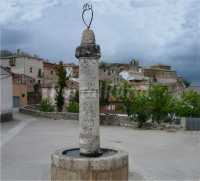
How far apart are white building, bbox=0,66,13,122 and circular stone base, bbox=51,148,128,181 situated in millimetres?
25205

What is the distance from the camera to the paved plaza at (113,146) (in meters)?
15.3

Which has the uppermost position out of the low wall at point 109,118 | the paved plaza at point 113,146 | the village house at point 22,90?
Answer: the village house at point 22,90

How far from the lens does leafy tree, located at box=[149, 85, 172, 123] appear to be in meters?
34.0

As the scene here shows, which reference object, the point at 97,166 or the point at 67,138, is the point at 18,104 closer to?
the point at 67,138

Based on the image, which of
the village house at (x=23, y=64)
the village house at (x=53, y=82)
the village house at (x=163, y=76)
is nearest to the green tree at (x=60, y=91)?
the village house at (x=53, y=82)

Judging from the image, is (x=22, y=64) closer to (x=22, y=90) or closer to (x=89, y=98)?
(x=22, y=90)

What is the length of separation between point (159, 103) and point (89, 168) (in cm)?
2485

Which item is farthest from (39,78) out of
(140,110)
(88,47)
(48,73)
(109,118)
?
(88,47)

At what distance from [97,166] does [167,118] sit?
26.0 metres

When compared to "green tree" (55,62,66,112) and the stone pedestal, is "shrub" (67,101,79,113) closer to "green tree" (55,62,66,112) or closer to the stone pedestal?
"green tree" (55,62,66,112)

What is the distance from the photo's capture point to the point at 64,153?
1088cm

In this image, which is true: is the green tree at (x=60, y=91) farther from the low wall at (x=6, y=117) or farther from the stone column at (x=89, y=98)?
the stone column at (x=89, y=98)

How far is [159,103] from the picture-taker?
112 feet

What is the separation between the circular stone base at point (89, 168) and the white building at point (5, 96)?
2521cm
